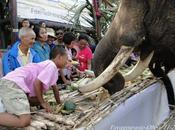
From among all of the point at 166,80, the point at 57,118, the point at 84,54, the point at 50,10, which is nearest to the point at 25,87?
the point at 57,118

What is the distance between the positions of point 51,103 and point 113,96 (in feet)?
2.12

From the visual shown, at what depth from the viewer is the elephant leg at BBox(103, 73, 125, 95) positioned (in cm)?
353

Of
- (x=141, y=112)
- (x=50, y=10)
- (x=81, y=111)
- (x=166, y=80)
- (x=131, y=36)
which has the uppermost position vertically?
A: (x=50, y=10)

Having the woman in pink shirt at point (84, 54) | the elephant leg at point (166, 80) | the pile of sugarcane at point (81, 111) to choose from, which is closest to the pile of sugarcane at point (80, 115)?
the pile of sugarcane at point (81, 111)

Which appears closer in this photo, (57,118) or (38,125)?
(38,125)

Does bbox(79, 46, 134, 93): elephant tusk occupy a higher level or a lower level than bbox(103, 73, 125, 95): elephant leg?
higher

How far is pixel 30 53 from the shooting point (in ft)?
14.8

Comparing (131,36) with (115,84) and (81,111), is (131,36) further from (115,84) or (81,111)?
(81,111)

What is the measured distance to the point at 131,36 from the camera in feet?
11.2

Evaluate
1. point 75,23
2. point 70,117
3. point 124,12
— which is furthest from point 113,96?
point 75,23

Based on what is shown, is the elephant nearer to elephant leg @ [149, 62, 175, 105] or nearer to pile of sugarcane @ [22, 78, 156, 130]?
pile of sugarcane @ [22, 78, 156, 130]

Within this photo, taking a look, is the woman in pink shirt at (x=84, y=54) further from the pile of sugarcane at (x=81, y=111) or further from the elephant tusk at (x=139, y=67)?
the elephant tusk at (x=139, y=67)

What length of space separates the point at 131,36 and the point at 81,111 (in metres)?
0.74

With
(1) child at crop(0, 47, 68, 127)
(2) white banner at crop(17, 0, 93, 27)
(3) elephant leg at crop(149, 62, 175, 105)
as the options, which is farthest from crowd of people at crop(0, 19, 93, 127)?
(2) white banner at crop(17, 0, 93, 27)
